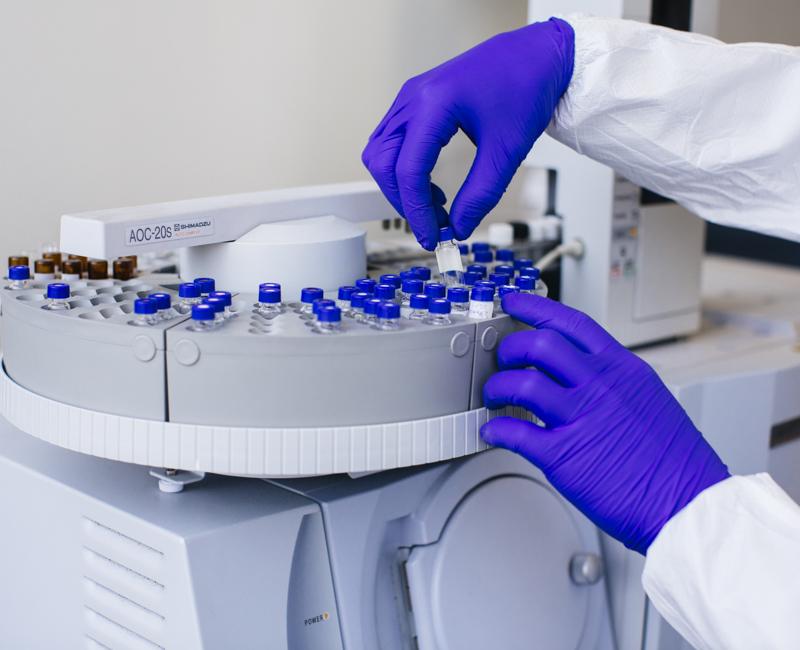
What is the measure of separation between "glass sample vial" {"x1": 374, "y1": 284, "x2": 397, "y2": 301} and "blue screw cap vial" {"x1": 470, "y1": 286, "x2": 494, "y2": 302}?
72 mm

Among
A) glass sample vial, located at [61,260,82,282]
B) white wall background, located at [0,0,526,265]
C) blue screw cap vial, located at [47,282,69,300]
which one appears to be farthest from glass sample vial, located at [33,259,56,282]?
white wall background, located at [0,0,526,265]

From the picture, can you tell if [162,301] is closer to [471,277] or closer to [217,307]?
[217,307]

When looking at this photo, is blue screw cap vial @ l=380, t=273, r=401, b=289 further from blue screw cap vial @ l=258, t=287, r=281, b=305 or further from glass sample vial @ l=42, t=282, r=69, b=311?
glass sample vial @ l=42, t=282, r=69, b=311

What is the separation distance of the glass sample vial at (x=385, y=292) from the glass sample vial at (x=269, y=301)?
9 cm

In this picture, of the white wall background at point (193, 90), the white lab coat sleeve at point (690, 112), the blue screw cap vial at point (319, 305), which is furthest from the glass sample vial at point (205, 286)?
the white wall background at point (193, 90)

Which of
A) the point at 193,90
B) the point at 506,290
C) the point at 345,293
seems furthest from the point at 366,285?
the point at 193,90

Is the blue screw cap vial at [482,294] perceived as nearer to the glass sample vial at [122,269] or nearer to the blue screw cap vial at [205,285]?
the blue screw cap vial at [205,285]

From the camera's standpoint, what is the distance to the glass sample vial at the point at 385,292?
80 centimetres

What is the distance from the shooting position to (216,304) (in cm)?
74

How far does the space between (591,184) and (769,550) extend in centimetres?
73

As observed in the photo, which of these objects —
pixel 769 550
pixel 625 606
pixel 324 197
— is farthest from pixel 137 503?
pixel 625 606

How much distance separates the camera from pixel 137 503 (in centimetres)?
80

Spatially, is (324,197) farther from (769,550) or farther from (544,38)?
(769,550)

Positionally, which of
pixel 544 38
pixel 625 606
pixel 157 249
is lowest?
pixel 625 606
